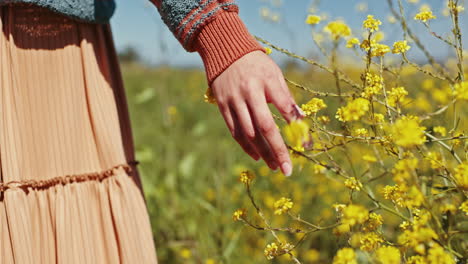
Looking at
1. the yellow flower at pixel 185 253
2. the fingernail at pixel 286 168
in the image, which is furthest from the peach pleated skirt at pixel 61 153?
the yellow flower at pixel 185 253

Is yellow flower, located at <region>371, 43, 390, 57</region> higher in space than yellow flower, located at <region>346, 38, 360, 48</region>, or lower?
lower

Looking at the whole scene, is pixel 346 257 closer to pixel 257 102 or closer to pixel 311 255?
pixel 257 102

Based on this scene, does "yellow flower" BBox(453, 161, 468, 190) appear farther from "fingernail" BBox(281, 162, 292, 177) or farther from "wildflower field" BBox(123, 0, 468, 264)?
"fingernail" BBox(281, 162, 292, 177)

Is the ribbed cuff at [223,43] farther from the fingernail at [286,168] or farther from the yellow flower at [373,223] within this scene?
the yellow flower at [373,223]

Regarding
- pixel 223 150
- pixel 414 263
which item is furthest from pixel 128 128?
pixel 223 150

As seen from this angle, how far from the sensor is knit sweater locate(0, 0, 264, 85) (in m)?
0.80

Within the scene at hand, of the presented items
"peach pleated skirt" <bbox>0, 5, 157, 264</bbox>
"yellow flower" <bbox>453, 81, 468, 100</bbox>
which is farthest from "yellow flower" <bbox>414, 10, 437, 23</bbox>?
"peach pleated skirt" <bbox>0, 5, 157, 264</bbox>

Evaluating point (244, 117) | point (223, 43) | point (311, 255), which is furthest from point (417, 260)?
point (311, 255)

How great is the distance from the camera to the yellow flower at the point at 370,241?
793mm

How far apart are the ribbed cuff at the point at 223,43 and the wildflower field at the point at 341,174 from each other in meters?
0.07

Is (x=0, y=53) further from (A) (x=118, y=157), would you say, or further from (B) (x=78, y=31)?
(A) (x=118, y=157)

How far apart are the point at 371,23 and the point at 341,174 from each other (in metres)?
0.29

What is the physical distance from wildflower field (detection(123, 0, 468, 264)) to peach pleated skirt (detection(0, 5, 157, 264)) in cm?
22

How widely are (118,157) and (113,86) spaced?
19 centimetres
